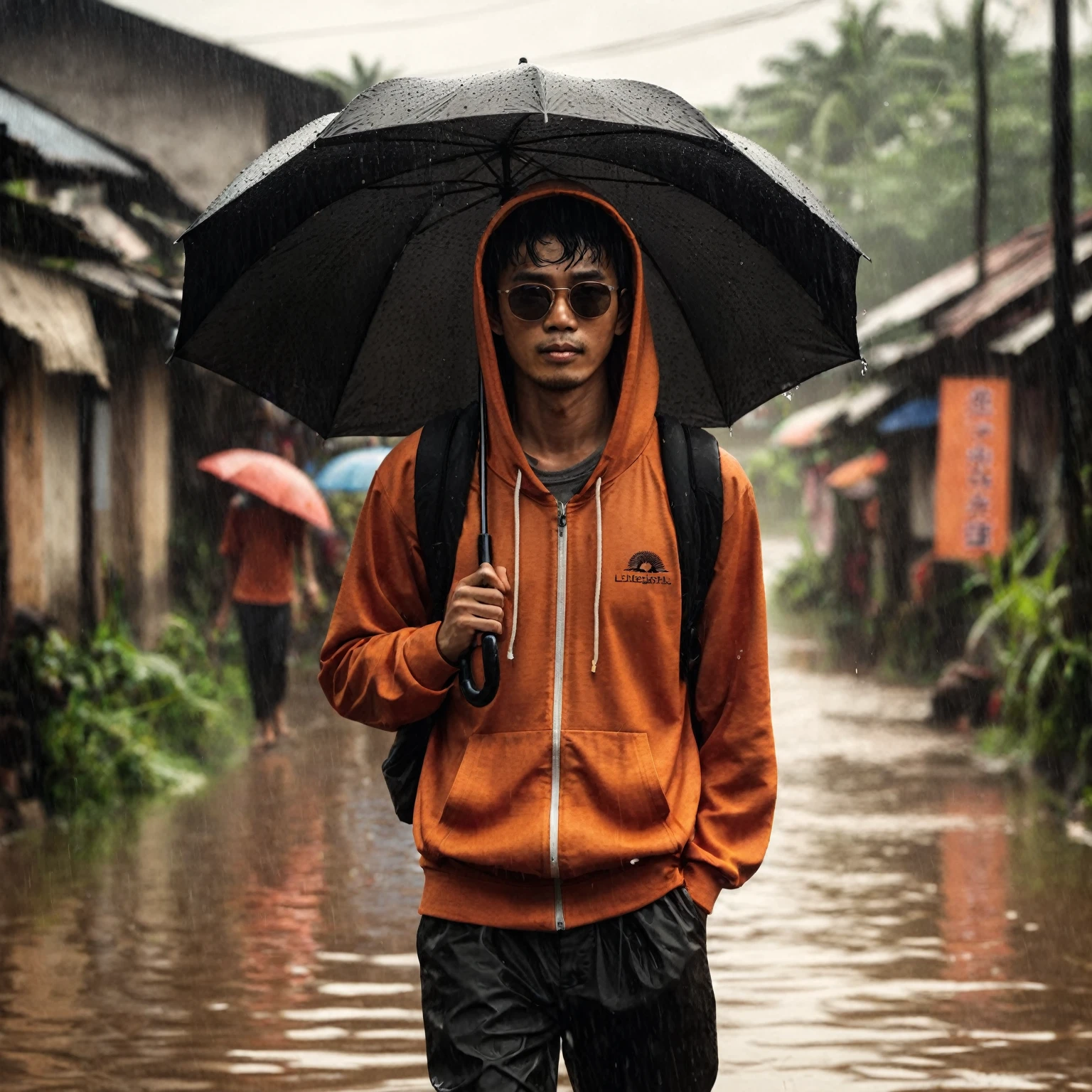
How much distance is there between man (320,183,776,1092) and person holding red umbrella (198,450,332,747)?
28.1 feet

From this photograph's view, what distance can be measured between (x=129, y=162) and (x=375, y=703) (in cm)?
1159

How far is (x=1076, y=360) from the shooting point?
11.0 meters

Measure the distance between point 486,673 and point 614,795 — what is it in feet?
0.96

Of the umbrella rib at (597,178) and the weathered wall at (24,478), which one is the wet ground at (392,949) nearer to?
the weathered wall at (24,478)

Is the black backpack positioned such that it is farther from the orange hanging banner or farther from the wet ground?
the orange hanging banner

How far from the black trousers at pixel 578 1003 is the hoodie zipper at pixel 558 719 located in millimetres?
82

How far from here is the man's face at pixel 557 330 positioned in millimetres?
3084

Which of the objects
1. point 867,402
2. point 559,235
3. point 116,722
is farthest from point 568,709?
point 867,402

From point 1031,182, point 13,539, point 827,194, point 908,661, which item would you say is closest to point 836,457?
point 908,661

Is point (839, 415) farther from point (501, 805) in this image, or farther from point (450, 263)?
point (501, 805)

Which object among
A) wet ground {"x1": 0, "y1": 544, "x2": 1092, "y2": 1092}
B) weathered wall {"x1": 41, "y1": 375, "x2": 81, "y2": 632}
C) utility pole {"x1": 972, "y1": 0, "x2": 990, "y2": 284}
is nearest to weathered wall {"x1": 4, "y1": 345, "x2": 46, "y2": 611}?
weathered wall {"x1": 41, "y1": 375, "x2": 81, "y2": 632}

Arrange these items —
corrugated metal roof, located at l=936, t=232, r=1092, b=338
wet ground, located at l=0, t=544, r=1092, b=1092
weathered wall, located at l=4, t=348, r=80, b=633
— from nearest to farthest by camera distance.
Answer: wet ground, located at l=0, t=544, r=1092, b=1092 → weathered wall, located at l=4, t=348, r=80, b=633 → corrugated metal roof, located at l=936, t=232, r=1092, b=338

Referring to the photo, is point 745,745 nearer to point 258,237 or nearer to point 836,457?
point 258,237

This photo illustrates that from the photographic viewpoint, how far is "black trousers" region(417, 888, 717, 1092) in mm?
2930
